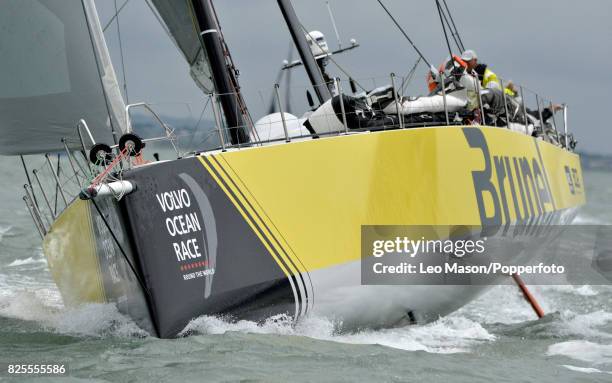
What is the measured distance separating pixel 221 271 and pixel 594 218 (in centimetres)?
1906

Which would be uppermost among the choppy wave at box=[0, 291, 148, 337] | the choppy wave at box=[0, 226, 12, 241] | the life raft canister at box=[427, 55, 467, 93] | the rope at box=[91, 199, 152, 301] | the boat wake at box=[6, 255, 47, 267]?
the life raft canister at box=[427, 55, 467, 93]

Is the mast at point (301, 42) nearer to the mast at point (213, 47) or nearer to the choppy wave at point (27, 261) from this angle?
the mast at point (213, 47)

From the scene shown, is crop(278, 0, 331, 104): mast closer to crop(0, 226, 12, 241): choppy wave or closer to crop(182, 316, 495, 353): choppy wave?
crop(182, 316, 495, 353): choppy wave

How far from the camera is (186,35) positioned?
29.1 feet

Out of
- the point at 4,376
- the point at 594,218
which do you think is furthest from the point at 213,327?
the point at 594,218

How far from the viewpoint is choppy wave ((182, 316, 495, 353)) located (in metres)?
5.37

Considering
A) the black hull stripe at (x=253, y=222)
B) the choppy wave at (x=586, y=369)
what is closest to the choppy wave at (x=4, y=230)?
the black hull stripe at (x=253, y=222)

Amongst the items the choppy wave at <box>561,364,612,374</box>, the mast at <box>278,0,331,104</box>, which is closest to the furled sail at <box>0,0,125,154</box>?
the mast at <box>278,0,331,104</box>

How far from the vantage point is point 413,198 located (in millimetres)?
6145

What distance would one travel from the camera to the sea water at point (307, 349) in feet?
14.9

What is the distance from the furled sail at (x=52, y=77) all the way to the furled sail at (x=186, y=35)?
203 centimetres

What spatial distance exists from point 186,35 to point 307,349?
4607 millimetres

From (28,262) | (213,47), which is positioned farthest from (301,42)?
(28,262)

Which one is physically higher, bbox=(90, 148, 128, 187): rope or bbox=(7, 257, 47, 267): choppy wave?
bbox=(90, 148, 128, 187): rope
